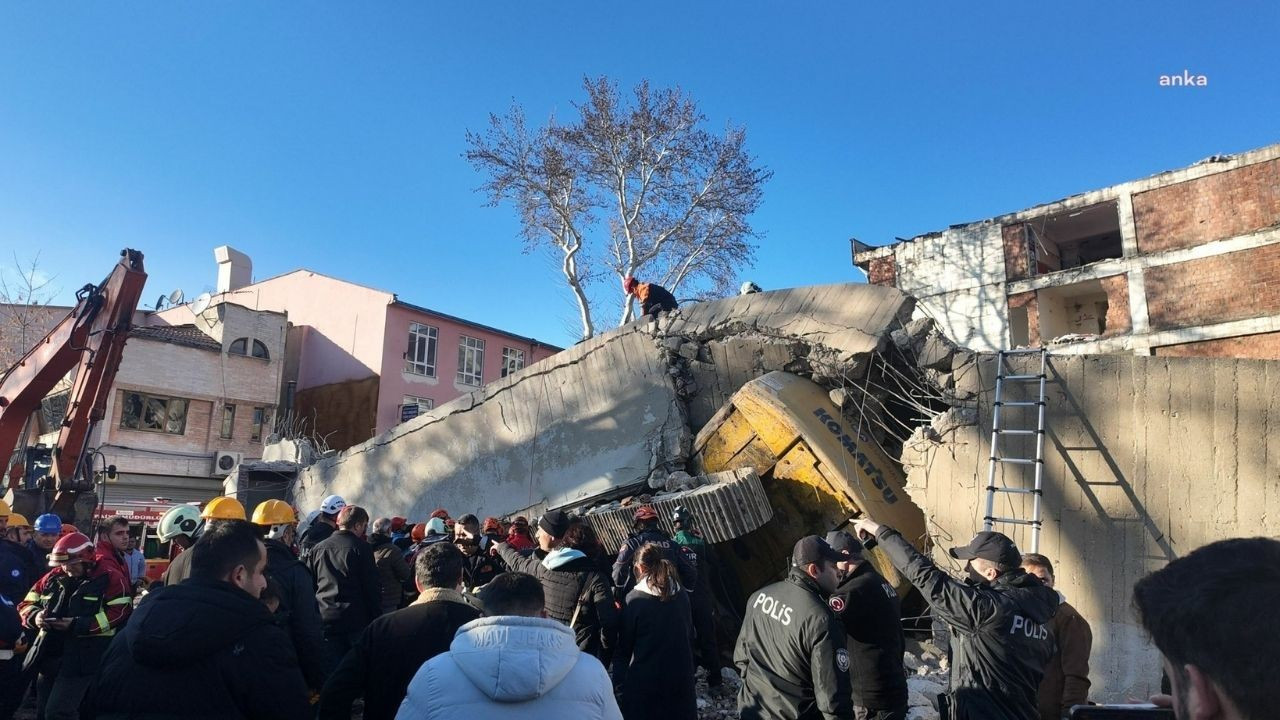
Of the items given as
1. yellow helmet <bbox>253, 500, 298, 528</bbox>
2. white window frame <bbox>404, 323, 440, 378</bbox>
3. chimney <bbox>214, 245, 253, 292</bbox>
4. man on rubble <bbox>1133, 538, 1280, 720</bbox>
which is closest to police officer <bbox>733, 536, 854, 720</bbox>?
man on rubble <bbox>1133, 538, 1280, 720</bbox>

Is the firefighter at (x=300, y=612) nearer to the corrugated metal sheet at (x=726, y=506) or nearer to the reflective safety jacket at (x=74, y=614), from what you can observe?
the reflective safety jacket at (x=74, y=614)

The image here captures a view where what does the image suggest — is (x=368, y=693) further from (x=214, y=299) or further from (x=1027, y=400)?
(x=214, y=299)

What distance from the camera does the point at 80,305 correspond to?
10812 millimetres

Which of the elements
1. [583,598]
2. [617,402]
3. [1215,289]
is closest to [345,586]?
[583,598]

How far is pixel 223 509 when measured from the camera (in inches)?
198

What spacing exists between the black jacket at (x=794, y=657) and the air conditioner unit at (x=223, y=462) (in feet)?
79.8

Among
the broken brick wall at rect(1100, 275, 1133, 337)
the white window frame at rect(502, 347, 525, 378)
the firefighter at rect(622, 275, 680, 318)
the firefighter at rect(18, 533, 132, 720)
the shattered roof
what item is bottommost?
the firefighter at rect(18, 533, 132, 720)

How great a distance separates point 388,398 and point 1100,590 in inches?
939

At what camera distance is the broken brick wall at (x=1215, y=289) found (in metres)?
20.6

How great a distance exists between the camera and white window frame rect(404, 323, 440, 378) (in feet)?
92.9

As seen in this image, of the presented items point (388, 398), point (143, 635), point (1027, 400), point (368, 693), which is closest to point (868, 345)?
point (1027, 400)

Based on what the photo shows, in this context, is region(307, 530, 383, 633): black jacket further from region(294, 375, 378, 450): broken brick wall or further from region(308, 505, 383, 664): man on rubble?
region(294, 375, 378, 450): broken brick wall

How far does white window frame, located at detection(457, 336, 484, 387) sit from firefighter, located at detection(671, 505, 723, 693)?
23.2m

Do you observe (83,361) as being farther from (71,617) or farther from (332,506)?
(71,617)
